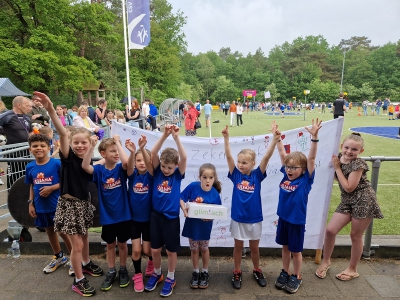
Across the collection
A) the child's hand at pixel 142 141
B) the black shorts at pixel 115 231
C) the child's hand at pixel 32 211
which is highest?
the child's hand at pixel 142 141

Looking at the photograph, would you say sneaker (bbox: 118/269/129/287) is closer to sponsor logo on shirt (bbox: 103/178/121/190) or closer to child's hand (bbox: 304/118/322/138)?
sponsor logo on shirt (bbox: 103/178/121/190)

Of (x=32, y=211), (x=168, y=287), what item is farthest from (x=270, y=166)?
(x=32, y=211)

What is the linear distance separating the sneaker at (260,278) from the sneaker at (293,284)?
244 millimetres

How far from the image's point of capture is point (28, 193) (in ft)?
12.9

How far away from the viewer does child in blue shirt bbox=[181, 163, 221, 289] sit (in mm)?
3285

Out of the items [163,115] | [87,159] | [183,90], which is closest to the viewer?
[87,159]

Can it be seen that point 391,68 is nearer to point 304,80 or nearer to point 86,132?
point 304,80

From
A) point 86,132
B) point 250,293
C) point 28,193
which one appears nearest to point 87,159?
point 86,132

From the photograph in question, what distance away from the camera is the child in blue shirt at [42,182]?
3.46 m

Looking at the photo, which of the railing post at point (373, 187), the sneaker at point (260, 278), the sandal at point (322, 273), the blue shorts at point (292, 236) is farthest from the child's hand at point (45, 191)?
the railing post at point (373, 187)

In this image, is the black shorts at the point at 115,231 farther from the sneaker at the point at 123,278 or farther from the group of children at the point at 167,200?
the sneaker at the point at 123,278

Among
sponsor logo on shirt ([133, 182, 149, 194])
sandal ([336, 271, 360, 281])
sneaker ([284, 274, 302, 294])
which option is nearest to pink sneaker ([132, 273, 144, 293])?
sponsor logo on shirt ([133, 182, 149, 194])

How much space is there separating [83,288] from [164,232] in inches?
42.7

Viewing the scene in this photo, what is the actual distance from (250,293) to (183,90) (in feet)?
161
